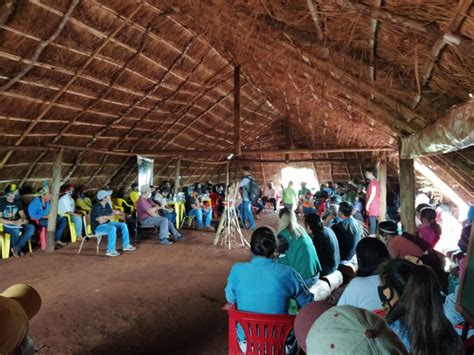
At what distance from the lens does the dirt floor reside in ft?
10.6

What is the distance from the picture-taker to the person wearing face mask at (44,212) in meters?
6.70

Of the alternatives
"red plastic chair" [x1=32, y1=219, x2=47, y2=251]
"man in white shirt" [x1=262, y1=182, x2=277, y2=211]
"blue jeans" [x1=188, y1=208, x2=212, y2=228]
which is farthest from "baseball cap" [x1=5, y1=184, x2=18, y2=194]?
"man in white shirt" [x1=262, y1=182, x2=277, y2=211]

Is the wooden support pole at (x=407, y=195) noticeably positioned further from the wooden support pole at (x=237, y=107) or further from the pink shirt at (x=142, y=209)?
the pink shirt at (x=142, y=209)

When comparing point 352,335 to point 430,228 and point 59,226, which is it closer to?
point 430,228

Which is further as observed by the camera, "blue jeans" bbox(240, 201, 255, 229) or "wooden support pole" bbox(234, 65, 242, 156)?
"blue jeans" bbox(240, 201, 255, 229)

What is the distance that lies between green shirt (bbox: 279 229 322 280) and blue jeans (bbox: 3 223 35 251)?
5227 mm

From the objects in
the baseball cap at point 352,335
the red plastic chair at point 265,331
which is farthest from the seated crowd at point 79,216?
the baseball cap at point 352,335

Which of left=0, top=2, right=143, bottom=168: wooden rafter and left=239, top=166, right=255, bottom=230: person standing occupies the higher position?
left=0, top=2, right=143, bottom=168: wooden rafter

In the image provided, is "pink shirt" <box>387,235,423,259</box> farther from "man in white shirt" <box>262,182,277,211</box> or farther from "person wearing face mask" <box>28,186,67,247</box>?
"man in white shirt" <box>262,182,277,211</box>

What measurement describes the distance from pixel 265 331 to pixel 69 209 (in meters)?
6.51

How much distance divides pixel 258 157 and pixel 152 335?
13.2 m

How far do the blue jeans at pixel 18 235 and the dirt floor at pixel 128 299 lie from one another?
0.30m

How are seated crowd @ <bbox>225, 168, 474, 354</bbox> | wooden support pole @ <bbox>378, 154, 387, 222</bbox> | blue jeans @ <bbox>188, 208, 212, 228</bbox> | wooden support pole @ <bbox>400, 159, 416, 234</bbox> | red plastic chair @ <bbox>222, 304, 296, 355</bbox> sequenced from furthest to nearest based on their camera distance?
1. blue jeans @ <bbox>188, 208, 212, 228</bbox>
2. wooden support pole @ <bbox>378, 154, 387, 222</bbox>
3. wooden support pole @ <bbox>400, 159, 416, 234</bbox>
4. red plastic chair @ <bbox>222, 304, 296, 355</bbox>
5. seated crowd @ <bbox>225, 168, 474, 354</bbox>

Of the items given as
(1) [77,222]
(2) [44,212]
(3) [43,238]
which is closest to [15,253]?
(3) [43,238]
